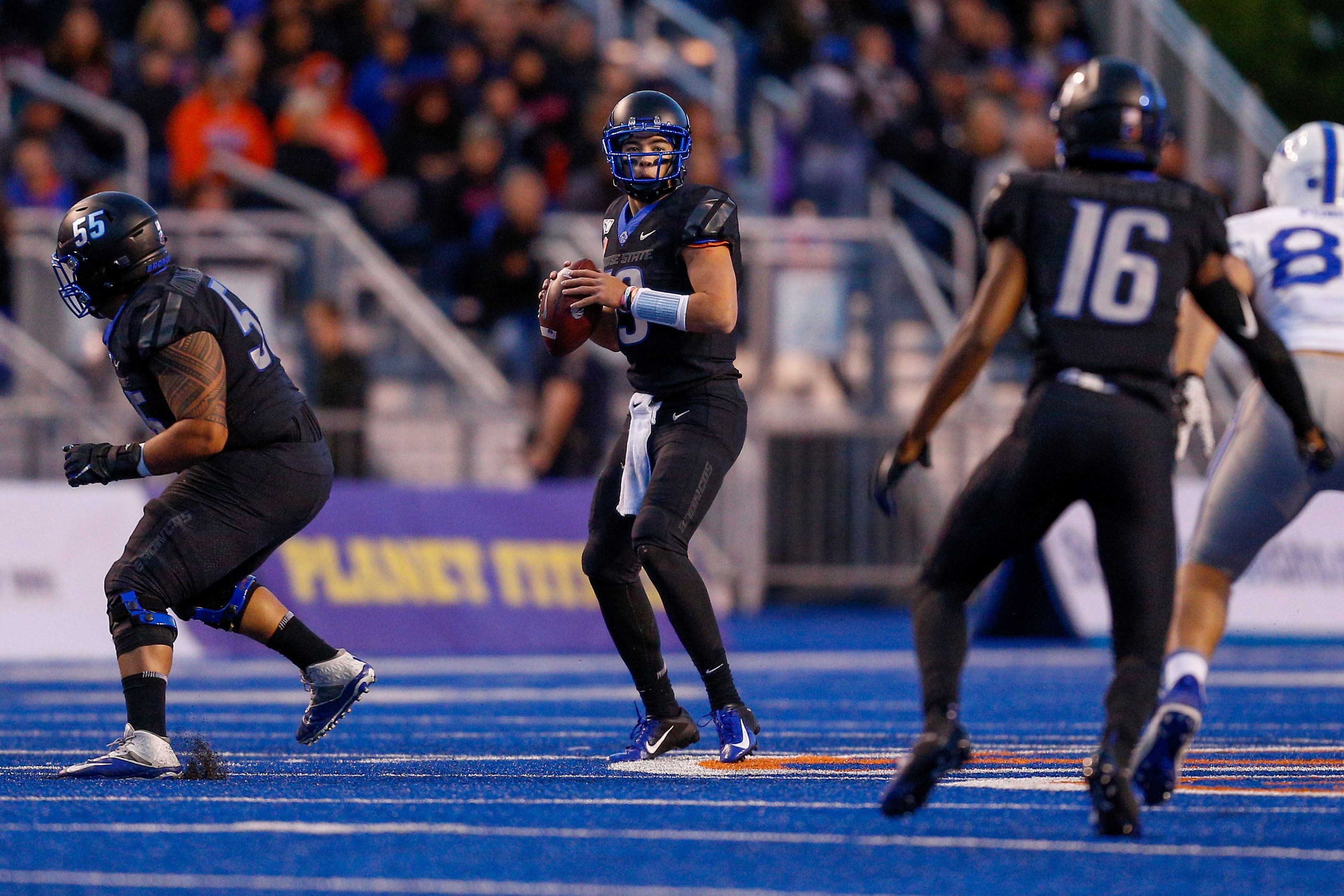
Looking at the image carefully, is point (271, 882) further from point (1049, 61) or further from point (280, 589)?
point (1049, 61)

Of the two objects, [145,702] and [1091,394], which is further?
[145,702]

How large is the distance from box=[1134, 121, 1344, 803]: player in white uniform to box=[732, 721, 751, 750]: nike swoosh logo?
5.15 feet

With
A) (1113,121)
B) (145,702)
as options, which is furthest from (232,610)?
(1113,121)

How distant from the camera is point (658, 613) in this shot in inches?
586

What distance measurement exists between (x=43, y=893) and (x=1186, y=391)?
3.58 m

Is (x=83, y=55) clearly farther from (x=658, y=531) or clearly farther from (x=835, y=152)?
(x=658, y=531)

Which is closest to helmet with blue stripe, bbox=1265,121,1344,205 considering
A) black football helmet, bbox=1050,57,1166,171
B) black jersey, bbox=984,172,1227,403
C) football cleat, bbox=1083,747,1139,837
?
black football helmet, bbox=1050,57,1166,171

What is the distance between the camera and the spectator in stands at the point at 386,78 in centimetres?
1767

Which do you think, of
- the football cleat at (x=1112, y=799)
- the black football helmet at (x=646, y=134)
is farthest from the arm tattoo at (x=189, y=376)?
the football cleat at (x=1112, y=799)

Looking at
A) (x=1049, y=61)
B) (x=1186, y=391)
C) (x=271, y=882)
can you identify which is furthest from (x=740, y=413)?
(x=1049, y=61)

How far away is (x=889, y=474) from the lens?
18.8 feet

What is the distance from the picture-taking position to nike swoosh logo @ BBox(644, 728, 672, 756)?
304 inches

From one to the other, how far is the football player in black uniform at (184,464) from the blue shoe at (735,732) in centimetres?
123

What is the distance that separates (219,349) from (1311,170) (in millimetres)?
3576
